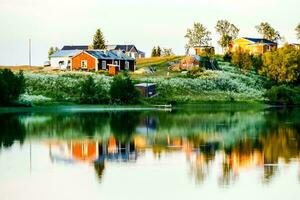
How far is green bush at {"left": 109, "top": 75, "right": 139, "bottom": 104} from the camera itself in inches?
4318

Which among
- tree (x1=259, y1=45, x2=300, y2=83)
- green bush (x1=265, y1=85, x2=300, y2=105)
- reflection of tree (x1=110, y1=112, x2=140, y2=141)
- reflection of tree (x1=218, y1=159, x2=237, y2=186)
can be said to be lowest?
reflection of tree (x1=218, y1=159, x2=237, y2=186)

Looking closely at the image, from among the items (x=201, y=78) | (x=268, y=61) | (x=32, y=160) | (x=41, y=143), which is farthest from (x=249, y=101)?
(x=32, y=160)

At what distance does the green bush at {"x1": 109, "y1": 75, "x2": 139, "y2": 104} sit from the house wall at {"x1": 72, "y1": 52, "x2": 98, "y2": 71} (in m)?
33.8

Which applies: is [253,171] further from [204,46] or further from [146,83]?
[204,46]

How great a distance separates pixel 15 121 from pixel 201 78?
75.4 meters

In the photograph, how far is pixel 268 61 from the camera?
153 metres

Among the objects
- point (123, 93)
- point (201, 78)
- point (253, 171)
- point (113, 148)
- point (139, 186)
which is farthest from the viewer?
point (201, 78)

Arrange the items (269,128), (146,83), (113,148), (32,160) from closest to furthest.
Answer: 1. (32,160)
2. (113,148)
3. (269,128)
4. (146,83)

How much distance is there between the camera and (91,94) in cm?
10969

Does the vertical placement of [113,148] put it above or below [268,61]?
below

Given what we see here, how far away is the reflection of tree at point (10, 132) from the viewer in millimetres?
51881

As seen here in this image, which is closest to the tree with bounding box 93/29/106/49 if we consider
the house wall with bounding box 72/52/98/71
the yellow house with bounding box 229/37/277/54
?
the house wall with bounding box 72/52/98/71

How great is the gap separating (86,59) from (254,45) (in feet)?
183

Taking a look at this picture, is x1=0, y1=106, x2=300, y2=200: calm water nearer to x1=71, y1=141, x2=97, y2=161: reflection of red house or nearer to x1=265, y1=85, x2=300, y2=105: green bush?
x1=71, y1=141, x2=97, y2=161: reflection of red house
